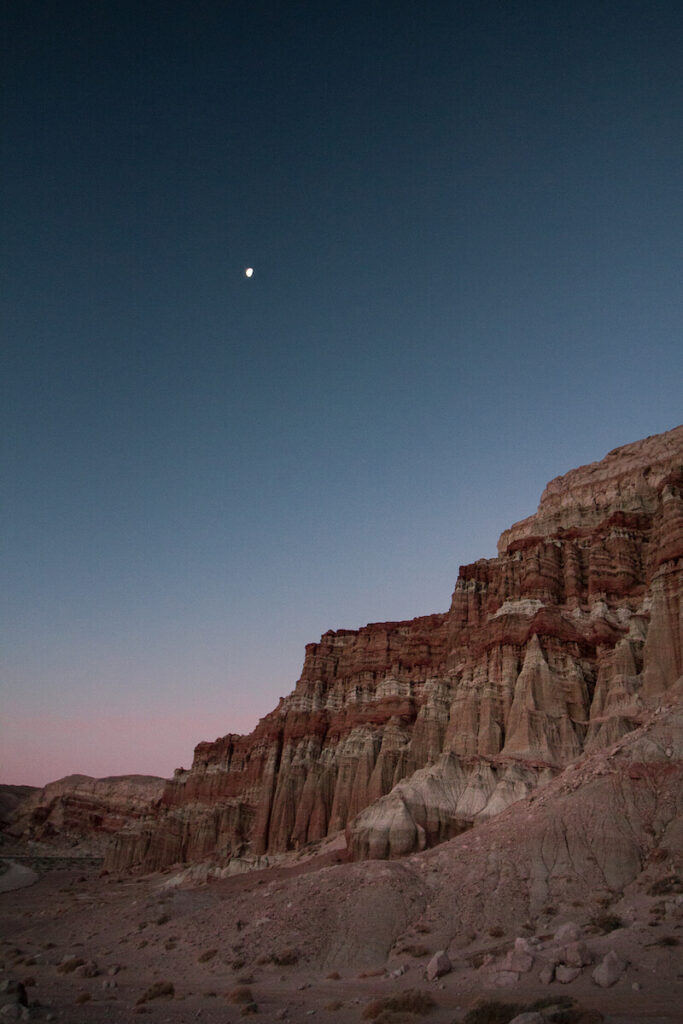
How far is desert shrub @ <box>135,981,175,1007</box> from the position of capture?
23.7 metres

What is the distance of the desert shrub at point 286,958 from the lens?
26.5 meters

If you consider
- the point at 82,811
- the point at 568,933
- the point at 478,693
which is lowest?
the point at 82,811

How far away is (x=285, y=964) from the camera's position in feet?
86.6

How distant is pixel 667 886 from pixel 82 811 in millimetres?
148158

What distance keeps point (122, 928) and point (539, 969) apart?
2890 cm

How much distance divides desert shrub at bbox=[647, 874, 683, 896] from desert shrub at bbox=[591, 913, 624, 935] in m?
2.85

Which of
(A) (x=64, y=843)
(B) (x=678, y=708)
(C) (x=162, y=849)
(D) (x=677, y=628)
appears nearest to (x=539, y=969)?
(B) (x=678, y=708)

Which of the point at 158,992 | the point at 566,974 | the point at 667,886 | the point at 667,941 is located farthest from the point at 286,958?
the point at 667,886

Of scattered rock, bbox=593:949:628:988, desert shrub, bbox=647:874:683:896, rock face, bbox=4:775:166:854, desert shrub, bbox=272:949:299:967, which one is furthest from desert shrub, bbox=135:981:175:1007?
rock face, bbox=4:775:166:854

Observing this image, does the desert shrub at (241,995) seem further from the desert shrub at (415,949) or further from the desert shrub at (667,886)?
the desert shrub at (667,886)

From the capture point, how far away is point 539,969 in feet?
64.1

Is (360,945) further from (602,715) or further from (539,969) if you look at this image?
(602,715)

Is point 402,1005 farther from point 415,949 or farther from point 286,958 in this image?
point 286,958

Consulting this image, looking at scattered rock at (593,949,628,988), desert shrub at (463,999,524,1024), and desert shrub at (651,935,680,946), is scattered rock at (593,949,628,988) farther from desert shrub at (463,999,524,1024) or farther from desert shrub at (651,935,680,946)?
desert shrub at (463,999,524,1024)
